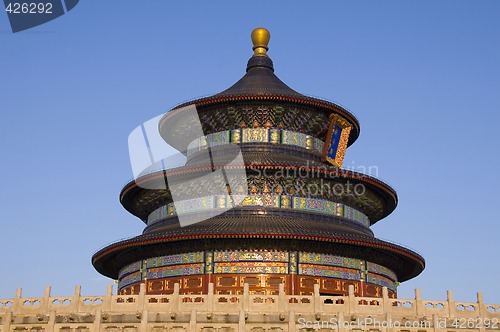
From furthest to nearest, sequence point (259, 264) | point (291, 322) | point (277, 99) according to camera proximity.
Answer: point (277, 99)
point (259, 264)
point (291, 322)

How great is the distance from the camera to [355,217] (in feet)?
124

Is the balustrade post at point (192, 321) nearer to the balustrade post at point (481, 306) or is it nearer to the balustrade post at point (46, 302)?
the balustrade post at point (46, 302)

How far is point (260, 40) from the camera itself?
1759 inches

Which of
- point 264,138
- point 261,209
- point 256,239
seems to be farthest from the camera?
point 264,138

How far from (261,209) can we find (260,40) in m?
Answer: 14.2

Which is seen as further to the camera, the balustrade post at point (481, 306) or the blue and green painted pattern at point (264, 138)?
the blue and green painted pattern at point (264, 138)

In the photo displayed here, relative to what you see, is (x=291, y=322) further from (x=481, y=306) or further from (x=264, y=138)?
(x=264, y=138)

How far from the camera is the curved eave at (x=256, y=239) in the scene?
32156 mm

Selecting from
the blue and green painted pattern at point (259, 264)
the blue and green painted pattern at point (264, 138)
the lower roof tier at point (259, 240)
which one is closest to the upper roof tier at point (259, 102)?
the blue and green painted pattern at point (264, 138)

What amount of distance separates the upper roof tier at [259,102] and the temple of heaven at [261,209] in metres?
0.07

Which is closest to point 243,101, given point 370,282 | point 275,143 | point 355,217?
point 275,143

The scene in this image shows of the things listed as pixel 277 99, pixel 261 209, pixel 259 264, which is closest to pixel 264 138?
pixel 277 99

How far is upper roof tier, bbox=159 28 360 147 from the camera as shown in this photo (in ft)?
126

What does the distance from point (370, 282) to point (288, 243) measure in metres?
5.44
